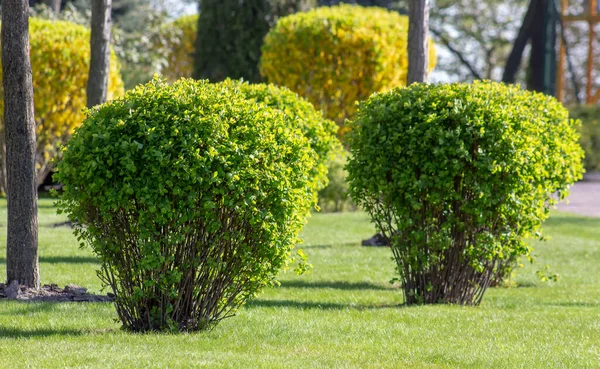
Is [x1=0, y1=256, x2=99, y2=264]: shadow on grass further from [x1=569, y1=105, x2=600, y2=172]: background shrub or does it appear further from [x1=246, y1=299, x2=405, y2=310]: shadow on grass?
[x1=569, y1=105, x2=600, y2=172]: background shrub

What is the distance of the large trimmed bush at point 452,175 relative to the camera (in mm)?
7402

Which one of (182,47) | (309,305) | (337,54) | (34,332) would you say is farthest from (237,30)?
(34,332)

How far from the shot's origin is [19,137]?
23.9ft

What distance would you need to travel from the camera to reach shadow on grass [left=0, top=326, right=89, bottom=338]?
596 cm

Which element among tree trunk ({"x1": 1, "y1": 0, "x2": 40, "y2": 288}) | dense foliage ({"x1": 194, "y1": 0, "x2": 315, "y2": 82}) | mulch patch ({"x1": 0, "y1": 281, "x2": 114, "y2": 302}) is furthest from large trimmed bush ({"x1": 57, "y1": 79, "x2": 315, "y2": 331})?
dense foliage ({"x1": 194, "y1": 0, "x2": 315, "y2": 82})

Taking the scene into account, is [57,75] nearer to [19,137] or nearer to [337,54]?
[337,54]

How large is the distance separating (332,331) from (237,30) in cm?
1726

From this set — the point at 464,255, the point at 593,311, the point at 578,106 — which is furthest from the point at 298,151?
the point at 578,106

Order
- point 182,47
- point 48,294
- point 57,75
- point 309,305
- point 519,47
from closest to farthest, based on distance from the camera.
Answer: point 48,294 → point 309,305 → point 57,75 → point 182,47 → point 519,47

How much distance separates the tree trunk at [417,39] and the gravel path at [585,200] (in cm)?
722

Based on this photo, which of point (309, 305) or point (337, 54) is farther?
point (337, 54)

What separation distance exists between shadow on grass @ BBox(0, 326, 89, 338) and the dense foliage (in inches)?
665

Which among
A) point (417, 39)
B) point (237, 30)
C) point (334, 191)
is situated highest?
point (237, 30)

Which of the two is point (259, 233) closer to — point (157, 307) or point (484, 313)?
point (157, 307)
